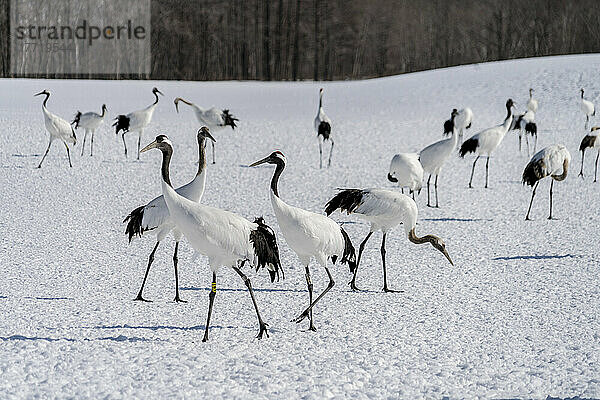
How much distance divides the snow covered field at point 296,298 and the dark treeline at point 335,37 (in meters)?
28.1

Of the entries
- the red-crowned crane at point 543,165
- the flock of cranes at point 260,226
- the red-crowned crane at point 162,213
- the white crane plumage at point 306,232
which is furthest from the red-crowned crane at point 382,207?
the red-crowned crane at point 543,165

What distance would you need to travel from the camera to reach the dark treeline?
40.7 metres

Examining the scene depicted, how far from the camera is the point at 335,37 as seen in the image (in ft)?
139

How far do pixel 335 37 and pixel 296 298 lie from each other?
1503 inches

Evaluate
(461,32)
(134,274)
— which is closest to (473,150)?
(134,274)

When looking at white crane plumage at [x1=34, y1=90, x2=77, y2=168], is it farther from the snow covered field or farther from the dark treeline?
the dark treeline

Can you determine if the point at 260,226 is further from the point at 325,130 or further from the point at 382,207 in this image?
the point at 325,130

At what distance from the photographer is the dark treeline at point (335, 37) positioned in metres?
40.7

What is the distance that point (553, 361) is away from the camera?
14.1 ft

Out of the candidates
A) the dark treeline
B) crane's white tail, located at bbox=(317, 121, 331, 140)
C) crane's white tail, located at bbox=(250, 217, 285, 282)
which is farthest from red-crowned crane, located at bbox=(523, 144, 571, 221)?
the dark treeline

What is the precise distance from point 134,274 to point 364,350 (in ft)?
8.93

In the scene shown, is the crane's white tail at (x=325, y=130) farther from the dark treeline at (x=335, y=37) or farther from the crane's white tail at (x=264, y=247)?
the dark treeline at (x=335, y=37)

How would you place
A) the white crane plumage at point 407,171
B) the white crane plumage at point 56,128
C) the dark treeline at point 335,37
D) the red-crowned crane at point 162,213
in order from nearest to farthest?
the red-crowned crane at point 162,213, the white crane plumage at point 407,171, the white crane plumage at point 56,128, the dark treeline at point 335,37

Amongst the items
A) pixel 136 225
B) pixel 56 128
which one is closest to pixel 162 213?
pixel 136 225
